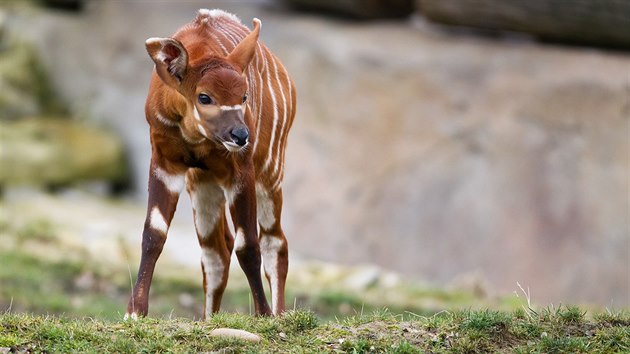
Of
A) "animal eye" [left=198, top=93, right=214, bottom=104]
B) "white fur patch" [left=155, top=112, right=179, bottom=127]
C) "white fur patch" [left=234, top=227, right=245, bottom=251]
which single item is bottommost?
"white fur patch" [left=234, top=227, right=245, bottom=251]

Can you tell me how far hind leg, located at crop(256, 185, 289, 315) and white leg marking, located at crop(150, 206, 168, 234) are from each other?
809 mm

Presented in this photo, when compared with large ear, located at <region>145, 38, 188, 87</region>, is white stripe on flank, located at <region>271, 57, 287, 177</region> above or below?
below

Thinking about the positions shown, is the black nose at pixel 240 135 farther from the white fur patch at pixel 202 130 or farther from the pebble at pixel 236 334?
the pebble at pixel 236 334

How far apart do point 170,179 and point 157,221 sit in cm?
26

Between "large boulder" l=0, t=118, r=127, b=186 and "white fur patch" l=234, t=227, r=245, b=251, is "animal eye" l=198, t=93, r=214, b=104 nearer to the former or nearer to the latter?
"white fur patch" l=234, t=227, r=245, b=251

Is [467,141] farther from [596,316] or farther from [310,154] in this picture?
[596,316]

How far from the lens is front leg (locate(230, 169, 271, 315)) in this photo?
23.1 feet

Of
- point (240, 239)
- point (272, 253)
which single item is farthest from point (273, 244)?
point (240, 239)

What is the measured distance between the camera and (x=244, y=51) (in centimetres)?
687

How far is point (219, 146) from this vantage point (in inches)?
268

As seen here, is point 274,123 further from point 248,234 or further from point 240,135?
point 240,135

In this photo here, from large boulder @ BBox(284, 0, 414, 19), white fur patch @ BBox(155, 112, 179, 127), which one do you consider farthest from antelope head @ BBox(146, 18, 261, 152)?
large boulder @ BBox(284, 0, 414, 19)

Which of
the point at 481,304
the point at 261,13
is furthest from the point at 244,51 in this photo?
the point at 261,13

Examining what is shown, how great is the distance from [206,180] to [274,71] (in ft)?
2.98
